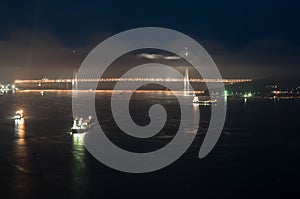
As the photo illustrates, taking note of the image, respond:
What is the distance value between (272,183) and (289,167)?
5.04ft

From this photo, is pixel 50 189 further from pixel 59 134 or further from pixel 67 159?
pixel 59 134

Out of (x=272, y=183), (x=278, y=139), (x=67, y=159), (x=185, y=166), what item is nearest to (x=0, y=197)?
(x=67, y=159)

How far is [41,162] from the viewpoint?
971 cm

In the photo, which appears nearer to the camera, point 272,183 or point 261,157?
point 272,183

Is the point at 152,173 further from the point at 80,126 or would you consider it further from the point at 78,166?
the point at 80,126

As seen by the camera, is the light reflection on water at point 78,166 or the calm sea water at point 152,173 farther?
the light reflection on water at point 78,166

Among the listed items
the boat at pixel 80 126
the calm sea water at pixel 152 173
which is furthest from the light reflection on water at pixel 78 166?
the boat at pixel 80 126

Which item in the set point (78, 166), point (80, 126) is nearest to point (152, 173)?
point (78, 166)

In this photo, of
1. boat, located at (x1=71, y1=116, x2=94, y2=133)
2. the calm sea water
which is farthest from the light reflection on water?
boat, located at (x1=71, y1=116, x2=94, y2=133)

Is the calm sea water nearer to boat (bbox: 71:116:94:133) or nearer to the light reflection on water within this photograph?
the light reflection on water

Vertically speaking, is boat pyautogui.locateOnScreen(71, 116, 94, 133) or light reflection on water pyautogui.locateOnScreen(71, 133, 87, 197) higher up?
boat pyautogui.locateOnScreen(71, 116, 94, 133)

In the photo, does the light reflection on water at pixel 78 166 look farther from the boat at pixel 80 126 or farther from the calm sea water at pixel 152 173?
the boat at pixel 80 126

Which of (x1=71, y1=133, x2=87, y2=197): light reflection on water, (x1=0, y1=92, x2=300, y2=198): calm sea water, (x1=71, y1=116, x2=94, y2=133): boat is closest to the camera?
(x1=0, y1=92, x2=300, y2=198): calm sea water

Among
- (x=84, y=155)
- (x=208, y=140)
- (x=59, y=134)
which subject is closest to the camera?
(x=84, y=155)
